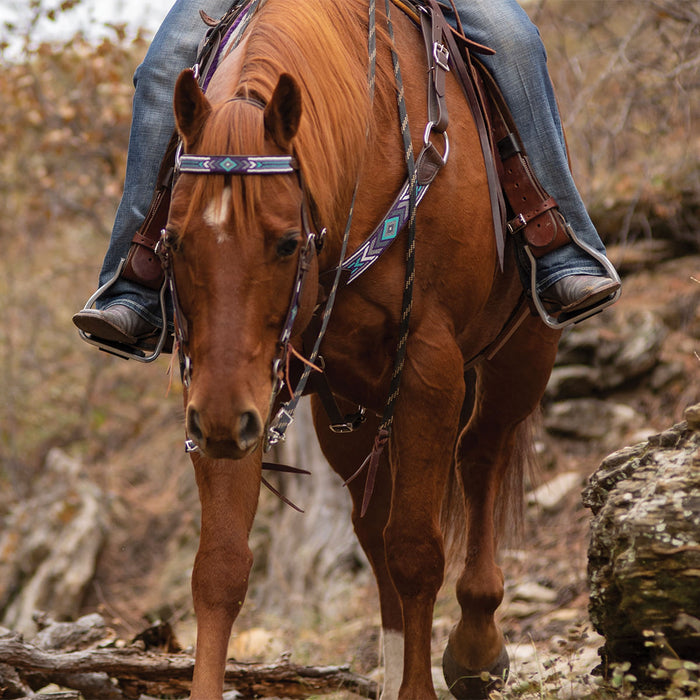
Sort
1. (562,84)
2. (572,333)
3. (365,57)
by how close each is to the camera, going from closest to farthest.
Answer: (365,57)
(562,84)
(572,333)

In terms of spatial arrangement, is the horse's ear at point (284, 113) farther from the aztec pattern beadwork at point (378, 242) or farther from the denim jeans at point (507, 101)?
the denim jeans at point (507, 101)

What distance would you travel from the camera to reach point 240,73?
9.49 ft

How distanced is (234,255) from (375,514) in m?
2.25

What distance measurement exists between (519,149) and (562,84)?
13.8ft

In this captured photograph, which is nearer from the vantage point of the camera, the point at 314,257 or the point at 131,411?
the point at 314,257

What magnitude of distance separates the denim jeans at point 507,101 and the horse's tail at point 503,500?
114 centimetres

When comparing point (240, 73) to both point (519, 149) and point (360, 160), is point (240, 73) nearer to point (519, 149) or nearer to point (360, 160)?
point (360, 160)

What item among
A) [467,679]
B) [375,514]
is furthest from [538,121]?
[467,679]

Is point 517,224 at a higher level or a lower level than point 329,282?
higher

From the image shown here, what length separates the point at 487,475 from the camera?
4590 millimetres

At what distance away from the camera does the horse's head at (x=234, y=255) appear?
8.30 ft

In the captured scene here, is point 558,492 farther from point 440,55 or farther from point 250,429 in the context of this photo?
point 250,429

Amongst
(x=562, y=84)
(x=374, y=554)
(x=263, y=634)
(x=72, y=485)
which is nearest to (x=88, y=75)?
(x=72, y=485)

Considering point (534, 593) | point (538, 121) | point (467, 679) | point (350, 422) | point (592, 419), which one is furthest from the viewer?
point (592, 419)
